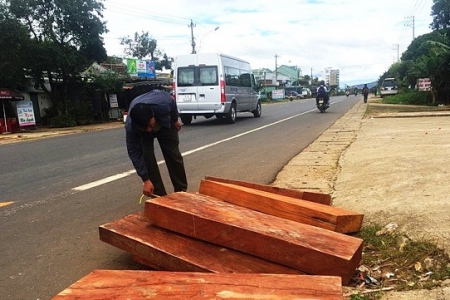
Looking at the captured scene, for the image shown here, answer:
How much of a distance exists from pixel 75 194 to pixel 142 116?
2227 millimetres

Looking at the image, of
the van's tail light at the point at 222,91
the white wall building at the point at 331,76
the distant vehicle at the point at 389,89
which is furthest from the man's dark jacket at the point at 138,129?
the white wall building at the point at 331,76

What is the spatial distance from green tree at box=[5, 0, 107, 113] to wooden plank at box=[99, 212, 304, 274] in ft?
64.1

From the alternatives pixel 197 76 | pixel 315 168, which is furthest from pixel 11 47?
pixel 315 168

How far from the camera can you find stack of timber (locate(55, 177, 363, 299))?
193 cm

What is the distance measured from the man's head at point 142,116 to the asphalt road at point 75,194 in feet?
3.50

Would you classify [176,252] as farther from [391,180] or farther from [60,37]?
[60,37]

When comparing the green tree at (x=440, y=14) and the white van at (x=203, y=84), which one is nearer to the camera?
the white van at (x=203, y=84)

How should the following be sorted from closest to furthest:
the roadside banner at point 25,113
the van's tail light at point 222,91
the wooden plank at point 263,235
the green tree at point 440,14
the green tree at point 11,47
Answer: the wooden plank at point 263,235
the van's tail light at point 222,91
the green tree at point 11,47
the roadside banner at point 25,113
the green tree at point 440,14

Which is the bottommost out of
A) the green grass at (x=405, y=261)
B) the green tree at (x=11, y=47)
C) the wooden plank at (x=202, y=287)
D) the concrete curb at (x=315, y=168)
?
the concrete curb at (x=315, y=168)

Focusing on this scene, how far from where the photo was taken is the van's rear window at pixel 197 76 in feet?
48.1

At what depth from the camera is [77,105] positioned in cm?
2419

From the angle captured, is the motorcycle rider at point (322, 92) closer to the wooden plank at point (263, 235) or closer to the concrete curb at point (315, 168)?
the concrete curb at point (315, 168)

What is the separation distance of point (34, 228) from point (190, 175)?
8.86 feet

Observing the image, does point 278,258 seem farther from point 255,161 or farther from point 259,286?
point 255,161
